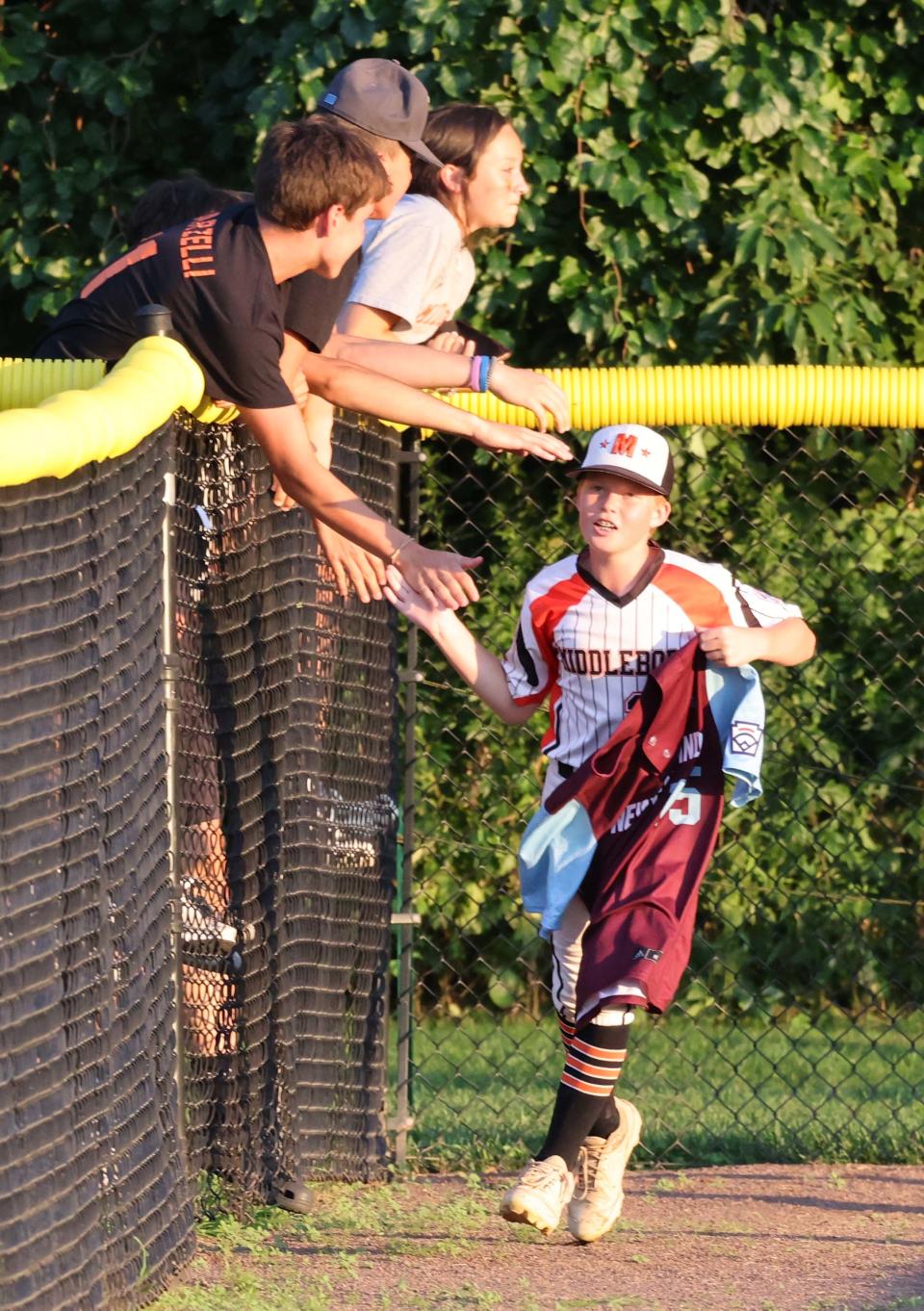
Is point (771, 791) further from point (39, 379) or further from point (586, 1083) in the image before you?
point (39, 379)

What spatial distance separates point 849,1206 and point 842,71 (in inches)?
161

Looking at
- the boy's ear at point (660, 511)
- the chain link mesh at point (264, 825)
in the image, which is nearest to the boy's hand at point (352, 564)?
the chain link mesh at point (264, 825)

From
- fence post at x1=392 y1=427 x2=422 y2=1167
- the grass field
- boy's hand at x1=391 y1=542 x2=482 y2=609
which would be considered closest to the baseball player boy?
boy's hand at x1=391 y1=542 x2=482 y2=609

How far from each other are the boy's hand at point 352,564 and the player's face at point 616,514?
0.52 m

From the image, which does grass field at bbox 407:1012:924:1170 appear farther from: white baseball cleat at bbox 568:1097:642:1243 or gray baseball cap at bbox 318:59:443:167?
gray baseball cap at bbox 318:59:443:167

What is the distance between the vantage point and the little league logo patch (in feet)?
13.7

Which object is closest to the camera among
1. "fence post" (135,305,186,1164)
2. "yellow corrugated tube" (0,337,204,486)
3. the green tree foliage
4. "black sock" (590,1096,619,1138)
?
"yellow corrugated tube" (0,337,204,486)

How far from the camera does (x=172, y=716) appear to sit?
3730 millimetres

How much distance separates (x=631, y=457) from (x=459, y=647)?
560 millimetres

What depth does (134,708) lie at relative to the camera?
3385mm

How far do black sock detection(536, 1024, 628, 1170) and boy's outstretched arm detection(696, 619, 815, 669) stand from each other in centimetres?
81

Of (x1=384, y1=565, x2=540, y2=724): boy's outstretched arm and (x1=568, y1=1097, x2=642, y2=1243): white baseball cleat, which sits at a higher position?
(x1=384, y1=565, x2=540, y2=724): boy's outstretched arm

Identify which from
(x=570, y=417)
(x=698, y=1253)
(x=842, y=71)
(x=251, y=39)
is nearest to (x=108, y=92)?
(x=251, y=39)

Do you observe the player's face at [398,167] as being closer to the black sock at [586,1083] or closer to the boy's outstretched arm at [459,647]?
the boy's outstretched arm at [459,647]
